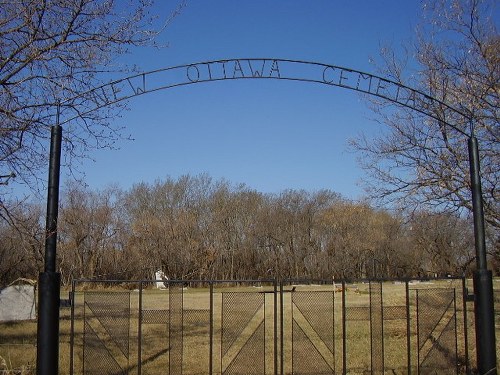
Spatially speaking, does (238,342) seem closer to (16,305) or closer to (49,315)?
(16,305)

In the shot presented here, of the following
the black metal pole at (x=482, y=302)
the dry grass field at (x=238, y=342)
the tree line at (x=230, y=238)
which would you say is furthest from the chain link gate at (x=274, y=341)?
the tree line at (x=230, y=238)

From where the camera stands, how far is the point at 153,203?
238ft

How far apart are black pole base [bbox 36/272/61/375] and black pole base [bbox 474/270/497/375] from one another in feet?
19.0

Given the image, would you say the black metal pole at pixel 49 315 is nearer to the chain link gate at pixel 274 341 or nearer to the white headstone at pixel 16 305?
Answer: the chain link gate at pixel 274 341

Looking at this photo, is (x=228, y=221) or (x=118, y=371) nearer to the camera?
(x=118, y=371)

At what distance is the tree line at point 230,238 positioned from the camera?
58875 mm

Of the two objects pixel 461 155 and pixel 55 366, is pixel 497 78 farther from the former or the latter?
pixel 55 366

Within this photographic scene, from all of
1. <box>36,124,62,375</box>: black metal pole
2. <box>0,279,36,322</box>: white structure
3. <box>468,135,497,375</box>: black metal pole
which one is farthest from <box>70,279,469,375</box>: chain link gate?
<box>0,279,36,322</box>: white structure

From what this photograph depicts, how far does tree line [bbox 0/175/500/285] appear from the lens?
58.9 m

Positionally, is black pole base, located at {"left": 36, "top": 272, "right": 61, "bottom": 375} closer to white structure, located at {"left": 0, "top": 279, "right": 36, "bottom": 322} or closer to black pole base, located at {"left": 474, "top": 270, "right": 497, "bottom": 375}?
black pole base, located at {"left": 474, "top": 270, "right": 497, "bottom": 375}

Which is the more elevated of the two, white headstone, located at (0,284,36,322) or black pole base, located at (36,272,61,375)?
black pole base, located at (36,272,61,375)

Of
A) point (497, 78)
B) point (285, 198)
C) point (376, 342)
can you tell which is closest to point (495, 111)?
point (497, 78)

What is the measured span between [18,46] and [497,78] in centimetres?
1050

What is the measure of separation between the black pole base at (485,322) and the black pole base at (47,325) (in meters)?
5.80
